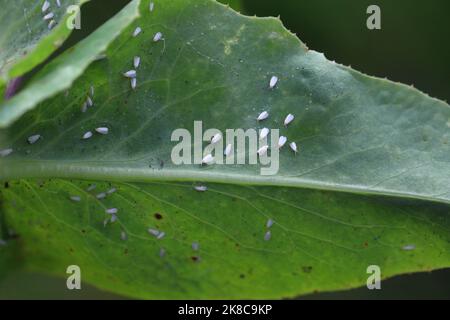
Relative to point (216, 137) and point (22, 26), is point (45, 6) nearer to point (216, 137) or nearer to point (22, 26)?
point (22, 26)

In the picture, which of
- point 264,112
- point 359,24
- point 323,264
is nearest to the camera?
point 264,112

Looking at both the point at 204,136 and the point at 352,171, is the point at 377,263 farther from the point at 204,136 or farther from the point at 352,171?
the point at 204,136

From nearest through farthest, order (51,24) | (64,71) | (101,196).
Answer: (64,71)
(51,24)
(101,196)

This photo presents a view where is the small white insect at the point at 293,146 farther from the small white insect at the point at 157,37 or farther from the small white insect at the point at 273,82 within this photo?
the small white insect at the point at 157,37

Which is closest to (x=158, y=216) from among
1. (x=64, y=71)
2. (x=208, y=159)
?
(x=208, y=159)

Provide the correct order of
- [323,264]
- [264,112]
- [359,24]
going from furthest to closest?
1. [359,24]
2. [323,264]
3. [264,112]

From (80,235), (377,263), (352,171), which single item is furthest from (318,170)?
(80,235)

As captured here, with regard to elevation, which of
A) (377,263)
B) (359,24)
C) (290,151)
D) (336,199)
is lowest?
(377,263)

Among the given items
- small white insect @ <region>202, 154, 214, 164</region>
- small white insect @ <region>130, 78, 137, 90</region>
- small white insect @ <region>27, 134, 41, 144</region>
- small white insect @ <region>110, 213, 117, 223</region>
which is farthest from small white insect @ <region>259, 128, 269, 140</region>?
small white insect @ <region>27, 134, 41, 144</region>

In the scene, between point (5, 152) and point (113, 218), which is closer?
point (5, 152)

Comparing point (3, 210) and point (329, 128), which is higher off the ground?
point (329, 128)
